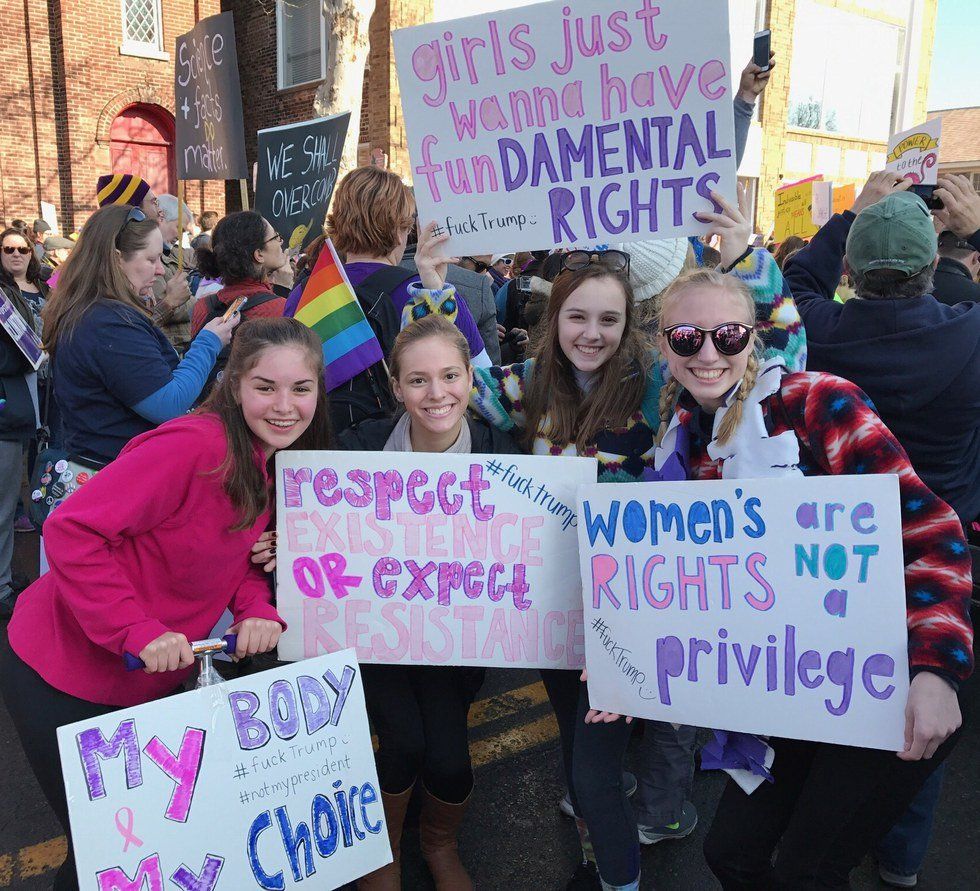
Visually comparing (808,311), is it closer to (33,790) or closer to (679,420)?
(679,420)

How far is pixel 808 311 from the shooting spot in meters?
2.59

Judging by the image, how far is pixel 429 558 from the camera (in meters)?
2.32

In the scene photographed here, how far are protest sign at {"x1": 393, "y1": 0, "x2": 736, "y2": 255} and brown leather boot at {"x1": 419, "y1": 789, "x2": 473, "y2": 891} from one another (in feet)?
5.75

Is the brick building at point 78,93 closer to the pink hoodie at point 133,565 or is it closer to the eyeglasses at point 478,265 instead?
the eyeglasses at point 478,265

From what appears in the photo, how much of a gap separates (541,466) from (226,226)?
2.55m

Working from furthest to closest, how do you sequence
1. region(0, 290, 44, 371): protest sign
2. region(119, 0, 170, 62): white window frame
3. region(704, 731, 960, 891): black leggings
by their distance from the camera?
region(119, 0, 170, 62): white window frame
region(0, 290, 44, 371): protest sign
region(704, 731, 960, 891): black leggings

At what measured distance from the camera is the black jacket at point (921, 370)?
2.25 meters

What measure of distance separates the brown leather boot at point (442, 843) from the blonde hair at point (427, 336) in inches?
51.8

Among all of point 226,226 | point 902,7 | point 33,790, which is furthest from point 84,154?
point 902,7

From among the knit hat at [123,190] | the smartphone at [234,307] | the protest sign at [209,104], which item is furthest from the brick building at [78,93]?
the smartphone at [234,307]

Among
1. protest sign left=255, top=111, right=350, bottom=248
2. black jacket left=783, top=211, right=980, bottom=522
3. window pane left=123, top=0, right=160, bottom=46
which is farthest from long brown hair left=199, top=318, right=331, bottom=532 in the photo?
window pane left=123, top=0, right=160, bottom=46

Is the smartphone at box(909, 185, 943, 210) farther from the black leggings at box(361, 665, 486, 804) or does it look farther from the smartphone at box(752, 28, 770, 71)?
the black leggings at box(361, 665, 486, 804)

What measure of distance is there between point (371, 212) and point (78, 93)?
48.5ft

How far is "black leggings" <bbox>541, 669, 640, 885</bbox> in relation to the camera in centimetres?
222
